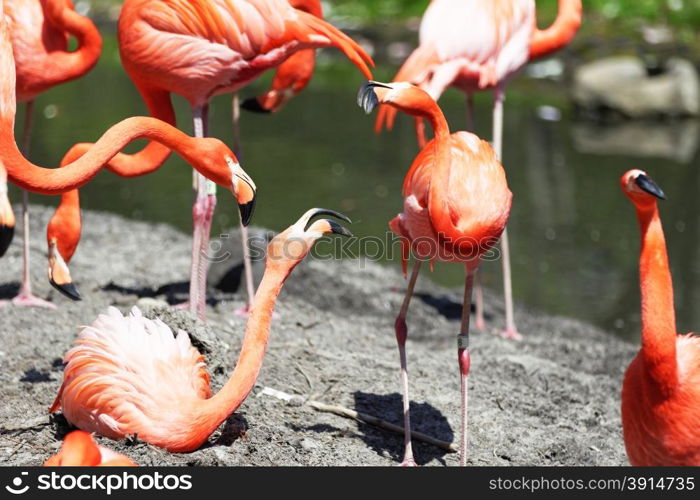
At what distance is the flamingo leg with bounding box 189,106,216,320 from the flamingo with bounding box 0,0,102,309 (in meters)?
0.72

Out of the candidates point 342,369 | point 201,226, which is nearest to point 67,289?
point 201,226

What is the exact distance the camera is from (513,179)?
27.8 feet

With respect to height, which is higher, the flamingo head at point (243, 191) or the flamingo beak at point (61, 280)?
the flamingo head at point (243, 191)

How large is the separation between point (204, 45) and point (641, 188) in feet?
6.33

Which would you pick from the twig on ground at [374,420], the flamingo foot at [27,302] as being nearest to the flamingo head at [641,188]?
the twig on ground at [374,420]

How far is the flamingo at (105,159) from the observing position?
3.05 m

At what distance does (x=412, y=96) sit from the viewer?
10.6 ft

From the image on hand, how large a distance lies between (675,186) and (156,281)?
4.75 metres

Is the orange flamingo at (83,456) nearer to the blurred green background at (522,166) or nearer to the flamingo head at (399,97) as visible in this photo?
the flamingo head at (399,97)

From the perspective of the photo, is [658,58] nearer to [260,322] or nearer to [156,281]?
[156,281]

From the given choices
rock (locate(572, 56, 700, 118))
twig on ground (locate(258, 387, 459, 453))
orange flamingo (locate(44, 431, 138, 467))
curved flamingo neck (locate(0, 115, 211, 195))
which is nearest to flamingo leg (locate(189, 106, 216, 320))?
twig on ground (locate(258, 387, 459, 453))

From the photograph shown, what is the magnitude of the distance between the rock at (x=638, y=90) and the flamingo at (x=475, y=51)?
587 centimetres

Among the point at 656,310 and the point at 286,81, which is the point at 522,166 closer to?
the point at 286,81
